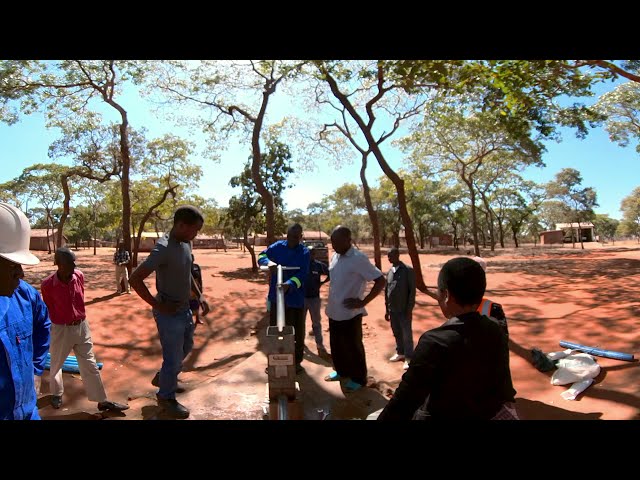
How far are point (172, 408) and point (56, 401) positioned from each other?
1.45 m

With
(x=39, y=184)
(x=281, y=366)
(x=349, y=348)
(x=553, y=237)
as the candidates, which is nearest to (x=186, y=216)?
(x=281, y=366)

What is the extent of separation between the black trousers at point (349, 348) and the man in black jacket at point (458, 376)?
262 centimetres

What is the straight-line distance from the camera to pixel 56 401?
4.11 meters

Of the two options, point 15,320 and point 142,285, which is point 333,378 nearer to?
point 142,285

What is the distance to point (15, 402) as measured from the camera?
5.33 ft

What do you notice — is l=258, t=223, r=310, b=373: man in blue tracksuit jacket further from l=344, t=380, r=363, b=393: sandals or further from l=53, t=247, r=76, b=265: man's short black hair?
l=53, t=247, r=76, b=265: man's short black hair

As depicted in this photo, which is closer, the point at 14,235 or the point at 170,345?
the point at 14,235

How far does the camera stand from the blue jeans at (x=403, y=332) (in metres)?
5.45

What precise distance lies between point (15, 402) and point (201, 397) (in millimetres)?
2653

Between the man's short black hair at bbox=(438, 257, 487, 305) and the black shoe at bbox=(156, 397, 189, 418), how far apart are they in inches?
116

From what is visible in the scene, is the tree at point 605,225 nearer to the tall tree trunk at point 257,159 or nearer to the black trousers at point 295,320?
the tall tree trunk at point 257,159

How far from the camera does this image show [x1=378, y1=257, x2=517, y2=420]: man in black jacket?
58.4 inches

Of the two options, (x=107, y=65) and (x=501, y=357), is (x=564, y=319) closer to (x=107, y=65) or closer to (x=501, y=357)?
(x=501, y=357)

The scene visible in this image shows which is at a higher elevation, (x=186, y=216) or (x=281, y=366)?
(x=186, y=216)
